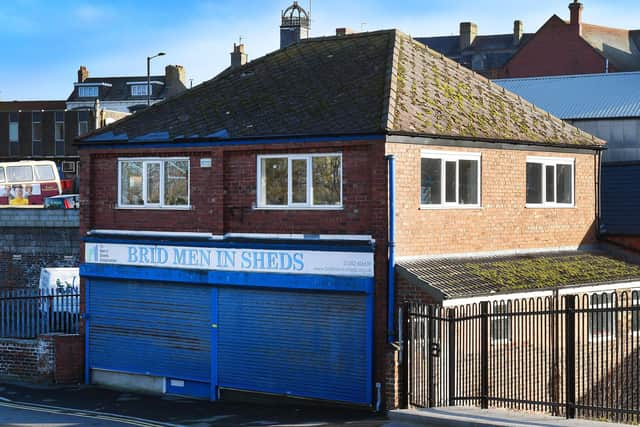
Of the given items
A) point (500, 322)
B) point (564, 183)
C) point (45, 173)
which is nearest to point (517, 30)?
point (45, 173)

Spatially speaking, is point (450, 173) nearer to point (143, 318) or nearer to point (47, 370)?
point (143, 318)

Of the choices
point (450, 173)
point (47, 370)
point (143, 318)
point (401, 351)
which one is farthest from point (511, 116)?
point (47, 370)

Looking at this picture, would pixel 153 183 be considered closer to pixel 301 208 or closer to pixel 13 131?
pixel 301 208

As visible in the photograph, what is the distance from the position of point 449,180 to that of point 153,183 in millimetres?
6723

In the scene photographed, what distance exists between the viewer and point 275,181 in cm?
2123

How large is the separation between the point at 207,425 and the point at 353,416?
2723mm

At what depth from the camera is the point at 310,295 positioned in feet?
66.6

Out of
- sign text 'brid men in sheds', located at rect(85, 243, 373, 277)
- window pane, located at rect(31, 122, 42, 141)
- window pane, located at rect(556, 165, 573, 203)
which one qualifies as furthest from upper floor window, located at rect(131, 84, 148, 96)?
window pane, located at rect(556, 165, 573, 203)

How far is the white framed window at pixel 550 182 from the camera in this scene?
24.0m

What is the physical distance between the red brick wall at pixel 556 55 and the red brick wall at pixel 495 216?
1499 inches

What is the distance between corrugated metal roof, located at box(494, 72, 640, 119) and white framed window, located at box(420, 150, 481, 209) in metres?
11.3

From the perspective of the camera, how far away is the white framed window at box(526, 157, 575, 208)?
24.0 metres

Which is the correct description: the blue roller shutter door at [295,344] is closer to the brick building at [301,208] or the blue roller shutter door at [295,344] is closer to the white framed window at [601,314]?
the brick building at [301,208]

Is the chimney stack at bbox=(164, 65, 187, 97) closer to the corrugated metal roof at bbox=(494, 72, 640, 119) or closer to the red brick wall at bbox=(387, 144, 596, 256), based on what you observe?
the corrugated metal roof at bbox=(494, 72, 640, 119)
